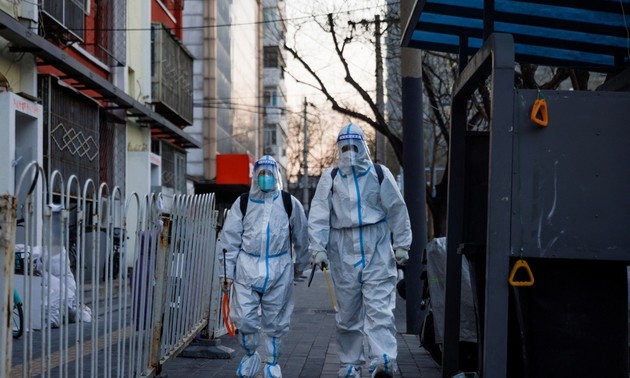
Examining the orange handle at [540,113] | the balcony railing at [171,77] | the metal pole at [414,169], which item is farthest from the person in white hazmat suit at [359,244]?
the balcony railing at [171,77]

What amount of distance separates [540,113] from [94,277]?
268 cm

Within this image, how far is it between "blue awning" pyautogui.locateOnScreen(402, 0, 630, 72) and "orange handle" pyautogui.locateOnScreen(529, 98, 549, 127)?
111 cm

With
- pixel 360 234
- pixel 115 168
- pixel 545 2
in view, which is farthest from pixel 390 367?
pixel 115 168

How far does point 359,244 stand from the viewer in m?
7.50

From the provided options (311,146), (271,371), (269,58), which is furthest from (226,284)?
(269,58)

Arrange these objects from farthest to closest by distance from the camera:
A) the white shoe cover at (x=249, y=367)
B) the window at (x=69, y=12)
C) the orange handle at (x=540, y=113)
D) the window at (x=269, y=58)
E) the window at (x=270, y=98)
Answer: the window at (x=269, y=58), the window at (x=270, y=98), the window at (x=69, y=12), the white shoe cover at (x=249, y=367), the orange handle at (x=540, y=113)

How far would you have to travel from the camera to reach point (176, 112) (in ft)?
90.0

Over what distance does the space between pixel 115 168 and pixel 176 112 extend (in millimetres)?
5167

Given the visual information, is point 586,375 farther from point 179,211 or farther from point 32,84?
point 32,84

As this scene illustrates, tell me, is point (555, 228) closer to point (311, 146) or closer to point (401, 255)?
point (401, 255)

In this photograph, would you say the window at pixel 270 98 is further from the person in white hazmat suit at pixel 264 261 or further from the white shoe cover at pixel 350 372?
the white shoe cover at pixel 350 372

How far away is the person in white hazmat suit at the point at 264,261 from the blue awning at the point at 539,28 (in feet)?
5.52

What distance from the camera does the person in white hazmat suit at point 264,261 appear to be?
7.49m

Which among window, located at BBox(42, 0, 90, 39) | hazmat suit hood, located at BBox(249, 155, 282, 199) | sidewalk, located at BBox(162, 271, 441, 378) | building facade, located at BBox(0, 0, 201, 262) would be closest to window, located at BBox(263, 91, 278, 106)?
building facade, located at BBox(0, 0, 201, 262)
